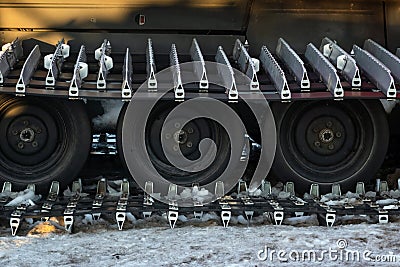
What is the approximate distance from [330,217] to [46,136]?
2.25 m

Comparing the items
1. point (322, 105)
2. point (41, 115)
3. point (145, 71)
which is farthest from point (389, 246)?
point (41, 115)

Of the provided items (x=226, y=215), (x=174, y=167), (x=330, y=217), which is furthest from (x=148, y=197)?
(x=330, y=217)

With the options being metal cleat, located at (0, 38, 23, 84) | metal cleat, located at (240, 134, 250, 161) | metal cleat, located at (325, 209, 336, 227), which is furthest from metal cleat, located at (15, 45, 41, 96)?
metal cleat, located at (325, 209, 336, 227)

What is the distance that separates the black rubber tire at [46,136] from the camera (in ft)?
19.9

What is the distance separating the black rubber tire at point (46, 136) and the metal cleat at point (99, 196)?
0.21 meters

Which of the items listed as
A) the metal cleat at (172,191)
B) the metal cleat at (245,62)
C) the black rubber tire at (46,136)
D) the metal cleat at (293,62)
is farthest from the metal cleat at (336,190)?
the black rubber tire at (46,136)

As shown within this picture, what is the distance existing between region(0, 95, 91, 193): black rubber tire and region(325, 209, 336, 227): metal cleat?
1895mm

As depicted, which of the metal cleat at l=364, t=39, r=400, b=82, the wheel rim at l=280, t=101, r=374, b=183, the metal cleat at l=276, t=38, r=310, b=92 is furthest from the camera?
the wheel rim at l=280, t=101, r=374, b=183

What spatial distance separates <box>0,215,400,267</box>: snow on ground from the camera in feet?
15.1

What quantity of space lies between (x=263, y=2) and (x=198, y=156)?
1430 millimetres

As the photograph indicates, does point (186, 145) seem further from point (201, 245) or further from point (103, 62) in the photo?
point (201, 245)

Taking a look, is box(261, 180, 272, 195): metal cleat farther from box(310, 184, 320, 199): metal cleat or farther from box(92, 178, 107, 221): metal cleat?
box(92, 178, 107, 221): metal cleat

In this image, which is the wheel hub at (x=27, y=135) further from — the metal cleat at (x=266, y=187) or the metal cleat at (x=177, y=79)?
the metal cleat at (x=266, y=187)

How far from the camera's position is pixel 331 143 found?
20.7ft
